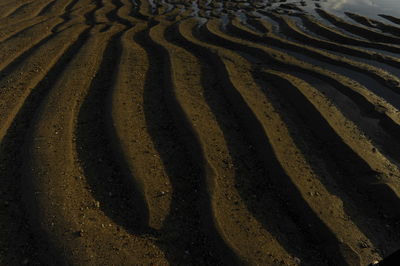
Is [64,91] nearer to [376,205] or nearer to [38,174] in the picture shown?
[38,174]

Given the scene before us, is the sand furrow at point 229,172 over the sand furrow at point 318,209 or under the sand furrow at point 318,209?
under

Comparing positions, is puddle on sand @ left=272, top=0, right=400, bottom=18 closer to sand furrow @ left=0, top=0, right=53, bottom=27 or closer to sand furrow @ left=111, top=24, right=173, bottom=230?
sand furrow @ left=0, top=0, right=53, bottom=27

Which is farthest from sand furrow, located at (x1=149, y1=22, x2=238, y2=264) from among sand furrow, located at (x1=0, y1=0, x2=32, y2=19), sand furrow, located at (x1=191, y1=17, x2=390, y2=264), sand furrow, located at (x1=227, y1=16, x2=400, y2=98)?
sand furrow, located at (x1=0, y1=0, x2=32, y2=19)

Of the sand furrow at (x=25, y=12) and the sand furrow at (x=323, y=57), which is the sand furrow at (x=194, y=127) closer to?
the sand furrow at (x=323, y=57)

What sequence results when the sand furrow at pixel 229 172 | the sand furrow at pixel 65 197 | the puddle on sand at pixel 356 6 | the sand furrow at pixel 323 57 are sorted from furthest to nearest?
the puddle on sand at pixel 356 6
the sand furrow at pixel 323 57
the sand furrow at pixel 229 172
the sand furrow at pixel 65 197

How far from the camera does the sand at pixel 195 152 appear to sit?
599 cm

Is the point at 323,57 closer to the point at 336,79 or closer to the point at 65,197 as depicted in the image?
the point at 336,79

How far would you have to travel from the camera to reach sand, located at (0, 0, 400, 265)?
19.7 feet

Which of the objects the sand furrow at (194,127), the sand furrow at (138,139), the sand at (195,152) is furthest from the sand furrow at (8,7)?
the sand furrow at (138,139)

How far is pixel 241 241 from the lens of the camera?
6.01m

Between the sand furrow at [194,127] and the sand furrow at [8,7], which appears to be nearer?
the sand furrow at [194,127]

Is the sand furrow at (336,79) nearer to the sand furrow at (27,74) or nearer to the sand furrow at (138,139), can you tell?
the sand furrow at (138,139)

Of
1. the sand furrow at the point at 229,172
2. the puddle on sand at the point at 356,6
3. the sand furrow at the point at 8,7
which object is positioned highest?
the sand furrow at the point at 229,172

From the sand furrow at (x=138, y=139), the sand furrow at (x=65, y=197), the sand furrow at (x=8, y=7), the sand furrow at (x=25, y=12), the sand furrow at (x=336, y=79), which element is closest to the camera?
the sand furrow at (x=65, y=197)
